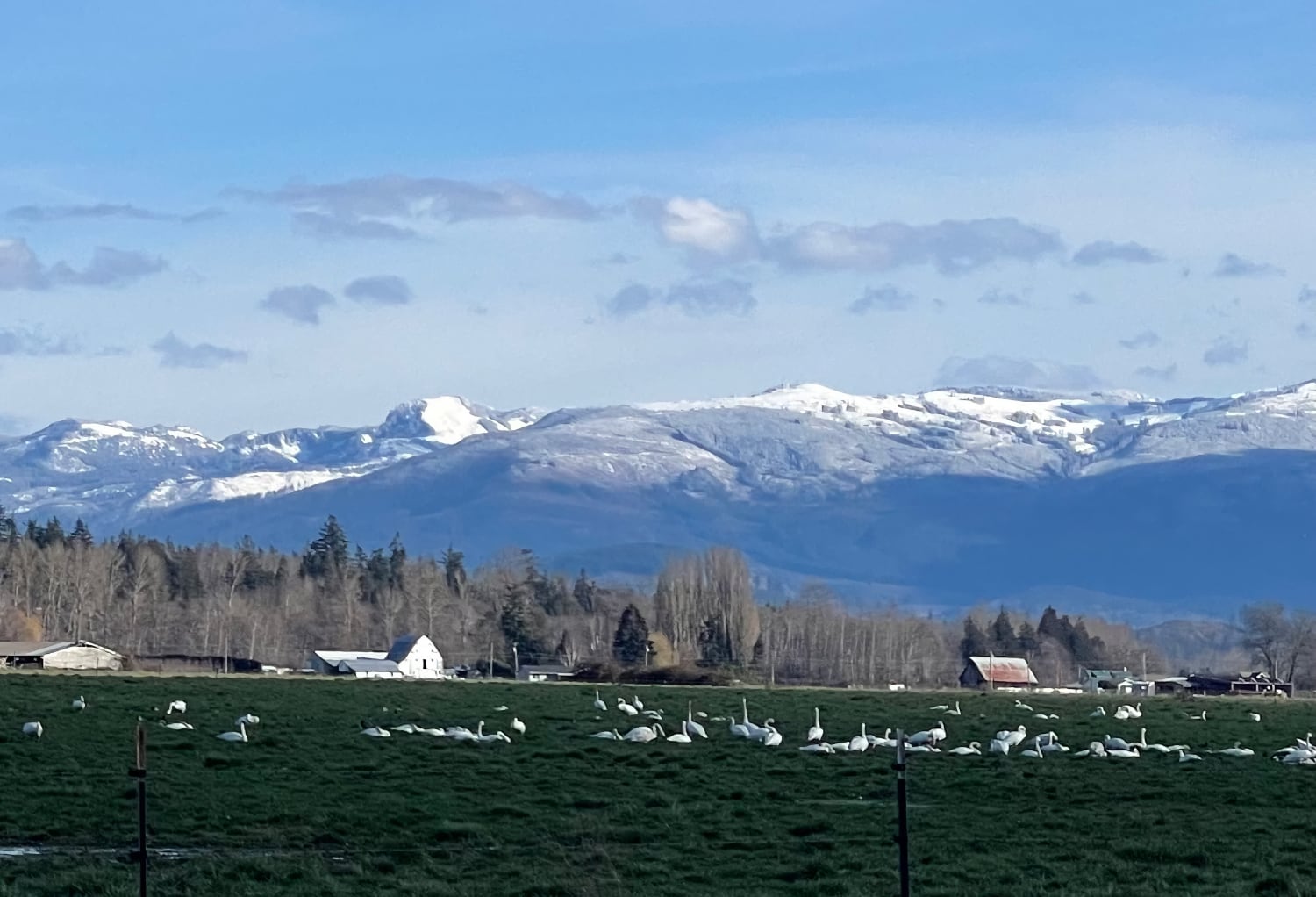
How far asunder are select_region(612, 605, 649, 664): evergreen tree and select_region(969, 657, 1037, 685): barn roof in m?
20.6

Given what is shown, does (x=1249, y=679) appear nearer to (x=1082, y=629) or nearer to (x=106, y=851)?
(x=1082, y=629)

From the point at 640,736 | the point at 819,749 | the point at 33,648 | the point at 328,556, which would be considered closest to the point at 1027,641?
the point at 328,556

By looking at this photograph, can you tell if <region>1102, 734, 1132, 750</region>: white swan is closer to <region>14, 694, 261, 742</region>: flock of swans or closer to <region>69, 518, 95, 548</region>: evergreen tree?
<region>14, 694, 261, 742</region>: flock of swans

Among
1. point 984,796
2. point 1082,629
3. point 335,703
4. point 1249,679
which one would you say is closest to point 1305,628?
point 1082,629

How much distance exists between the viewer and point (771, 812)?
25.1 m

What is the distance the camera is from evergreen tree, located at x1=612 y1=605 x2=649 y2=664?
11425 centimetres

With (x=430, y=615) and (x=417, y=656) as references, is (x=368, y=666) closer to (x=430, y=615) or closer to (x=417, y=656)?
(x=417, y=656)

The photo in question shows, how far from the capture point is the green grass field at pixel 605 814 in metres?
19.2

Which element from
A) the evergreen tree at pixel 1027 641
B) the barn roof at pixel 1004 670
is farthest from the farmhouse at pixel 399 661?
the evergreen tree at pixel 1027 641

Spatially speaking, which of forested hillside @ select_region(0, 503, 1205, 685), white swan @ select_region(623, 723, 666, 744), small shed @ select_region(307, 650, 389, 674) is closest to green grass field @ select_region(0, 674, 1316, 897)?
white swan @ select_region(623, 723, 666, 744)

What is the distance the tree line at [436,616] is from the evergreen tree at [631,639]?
231mm

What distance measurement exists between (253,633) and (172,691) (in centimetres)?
8715

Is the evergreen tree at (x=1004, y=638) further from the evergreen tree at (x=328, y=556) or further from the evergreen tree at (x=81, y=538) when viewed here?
the evergreen tree at (x=81, y=538)

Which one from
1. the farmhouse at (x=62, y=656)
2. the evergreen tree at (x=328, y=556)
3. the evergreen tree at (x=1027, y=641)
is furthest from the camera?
the evergreen tree at (x=328, y=556)
